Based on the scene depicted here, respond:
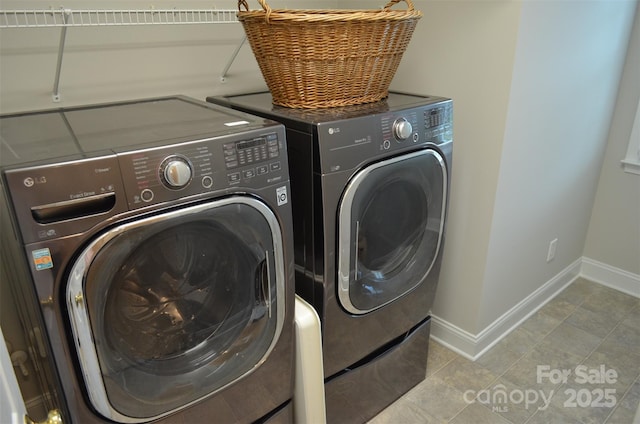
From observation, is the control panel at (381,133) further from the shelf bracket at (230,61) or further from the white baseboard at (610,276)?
the white baseboard at (610,276)

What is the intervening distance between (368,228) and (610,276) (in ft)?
6.34

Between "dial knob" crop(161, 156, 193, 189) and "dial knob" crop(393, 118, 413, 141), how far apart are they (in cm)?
66

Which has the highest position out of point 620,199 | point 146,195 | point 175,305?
point 146,195

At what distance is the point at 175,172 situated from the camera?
98cm

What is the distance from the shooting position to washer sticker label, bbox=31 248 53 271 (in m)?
0.87

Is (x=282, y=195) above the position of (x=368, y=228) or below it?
above

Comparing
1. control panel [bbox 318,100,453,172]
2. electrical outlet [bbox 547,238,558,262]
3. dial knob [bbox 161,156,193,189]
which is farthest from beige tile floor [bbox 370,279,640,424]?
dial knob [bbox 161,156,193,189]

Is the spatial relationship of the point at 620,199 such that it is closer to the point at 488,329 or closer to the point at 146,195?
the point at 488,329

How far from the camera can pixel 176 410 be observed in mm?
1169

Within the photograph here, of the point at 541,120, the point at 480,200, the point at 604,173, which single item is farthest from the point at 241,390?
the point at 604,173

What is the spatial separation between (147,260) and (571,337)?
2.04m

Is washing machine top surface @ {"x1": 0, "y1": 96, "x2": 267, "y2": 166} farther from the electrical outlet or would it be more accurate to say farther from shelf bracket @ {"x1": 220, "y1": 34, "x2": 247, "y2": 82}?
the electrical outlet

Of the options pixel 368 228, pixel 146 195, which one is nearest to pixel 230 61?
pixel 368 228

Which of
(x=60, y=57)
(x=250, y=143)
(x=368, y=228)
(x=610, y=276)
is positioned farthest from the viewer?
(x=610, y=276)
